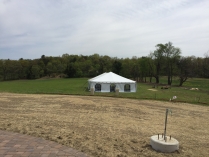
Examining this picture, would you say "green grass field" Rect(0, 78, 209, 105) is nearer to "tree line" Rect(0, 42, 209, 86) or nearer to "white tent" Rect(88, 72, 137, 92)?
"white tent" Rect(88, 72, 137, 92)

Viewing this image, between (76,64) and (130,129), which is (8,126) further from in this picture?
(76,64)

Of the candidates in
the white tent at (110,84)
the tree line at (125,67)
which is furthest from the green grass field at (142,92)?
the tree line at (125,67)

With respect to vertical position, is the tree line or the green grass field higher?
the tree line

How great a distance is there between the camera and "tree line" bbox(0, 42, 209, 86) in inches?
1486

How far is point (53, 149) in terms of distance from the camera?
3953 millimetres

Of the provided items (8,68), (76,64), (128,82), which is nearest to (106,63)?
(76,64)

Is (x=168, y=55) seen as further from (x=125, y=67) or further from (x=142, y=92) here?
(x=142, y=92)

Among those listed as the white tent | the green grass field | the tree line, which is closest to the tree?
the tree line

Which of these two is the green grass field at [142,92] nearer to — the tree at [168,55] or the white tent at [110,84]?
the white tent at [110,84]

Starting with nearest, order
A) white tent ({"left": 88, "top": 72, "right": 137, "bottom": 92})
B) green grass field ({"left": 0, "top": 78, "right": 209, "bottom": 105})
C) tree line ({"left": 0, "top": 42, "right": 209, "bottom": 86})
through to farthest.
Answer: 1. green grass field ({"left": 0, "top": 78, "right": 209, "bottom": 105})
2. white tent ({"left": 88, "top": 72, "right": 137, "bottom": 92})
3. tree line ({"left": 0, "top": 42, "right": 209, "bottom": 86})

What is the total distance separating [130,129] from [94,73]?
167 feet

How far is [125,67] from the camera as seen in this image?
165ft

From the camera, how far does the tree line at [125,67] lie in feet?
124

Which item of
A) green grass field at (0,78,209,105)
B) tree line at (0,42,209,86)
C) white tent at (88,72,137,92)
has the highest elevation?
tree line at (0,42,209,86)
